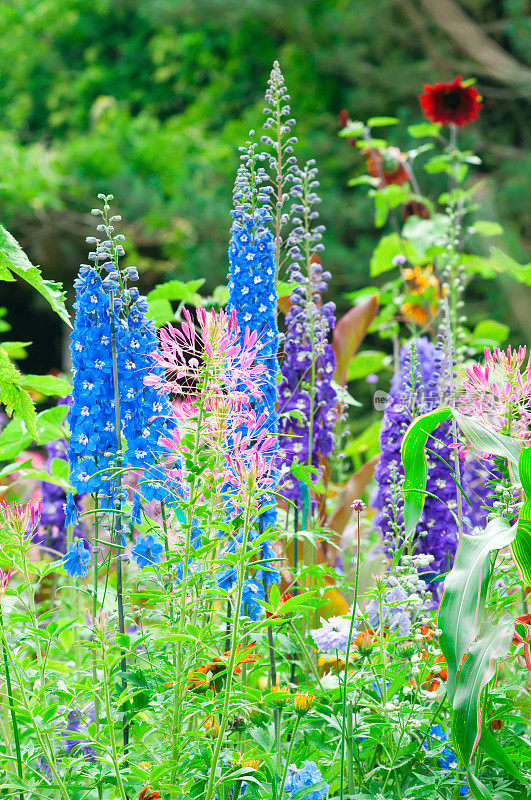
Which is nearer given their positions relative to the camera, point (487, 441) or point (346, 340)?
point (487, 441)

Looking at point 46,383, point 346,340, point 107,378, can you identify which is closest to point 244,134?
point 346,340

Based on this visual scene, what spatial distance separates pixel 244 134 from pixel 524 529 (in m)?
7.27

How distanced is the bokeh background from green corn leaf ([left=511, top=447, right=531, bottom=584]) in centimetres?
502

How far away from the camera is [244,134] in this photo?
26.5ft

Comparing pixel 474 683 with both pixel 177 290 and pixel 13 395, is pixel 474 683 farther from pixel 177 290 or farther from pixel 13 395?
pixel 177 290

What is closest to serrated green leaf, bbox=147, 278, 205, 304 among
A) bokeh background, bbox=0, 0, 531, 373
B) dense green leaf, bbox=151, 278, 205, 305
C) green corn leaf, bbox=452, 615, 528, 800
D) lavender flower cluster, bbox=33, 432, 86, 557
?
dense green leaf, bbox=151, 278, 205, 305

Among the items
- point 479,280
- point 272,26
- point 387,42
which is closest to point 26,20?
point 272,26

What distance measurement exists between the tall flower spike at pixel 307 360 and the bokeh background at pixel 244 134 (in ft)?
14.3

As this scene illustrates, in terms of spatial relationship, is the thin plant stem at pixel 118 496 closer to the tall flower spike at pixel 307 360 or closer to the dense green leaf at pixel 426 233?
the tall flower spike at pixel 307 360

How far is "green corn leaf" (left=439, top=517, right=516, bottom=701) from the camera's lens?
3.98ft

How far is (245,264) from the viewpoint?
5.70 ft

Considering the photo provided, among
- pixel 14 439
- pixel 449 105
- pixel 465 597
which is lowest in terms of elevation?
pixel 14 439

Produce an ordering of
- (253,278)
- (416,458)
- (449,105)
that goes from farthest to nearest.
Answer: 1. (449,105)
2. (253,278)
3. (416,458)

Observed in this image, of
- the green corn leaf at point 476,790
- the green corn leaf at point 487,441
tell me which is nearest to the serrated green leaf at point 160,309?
the green corn leaf at point 487,441
